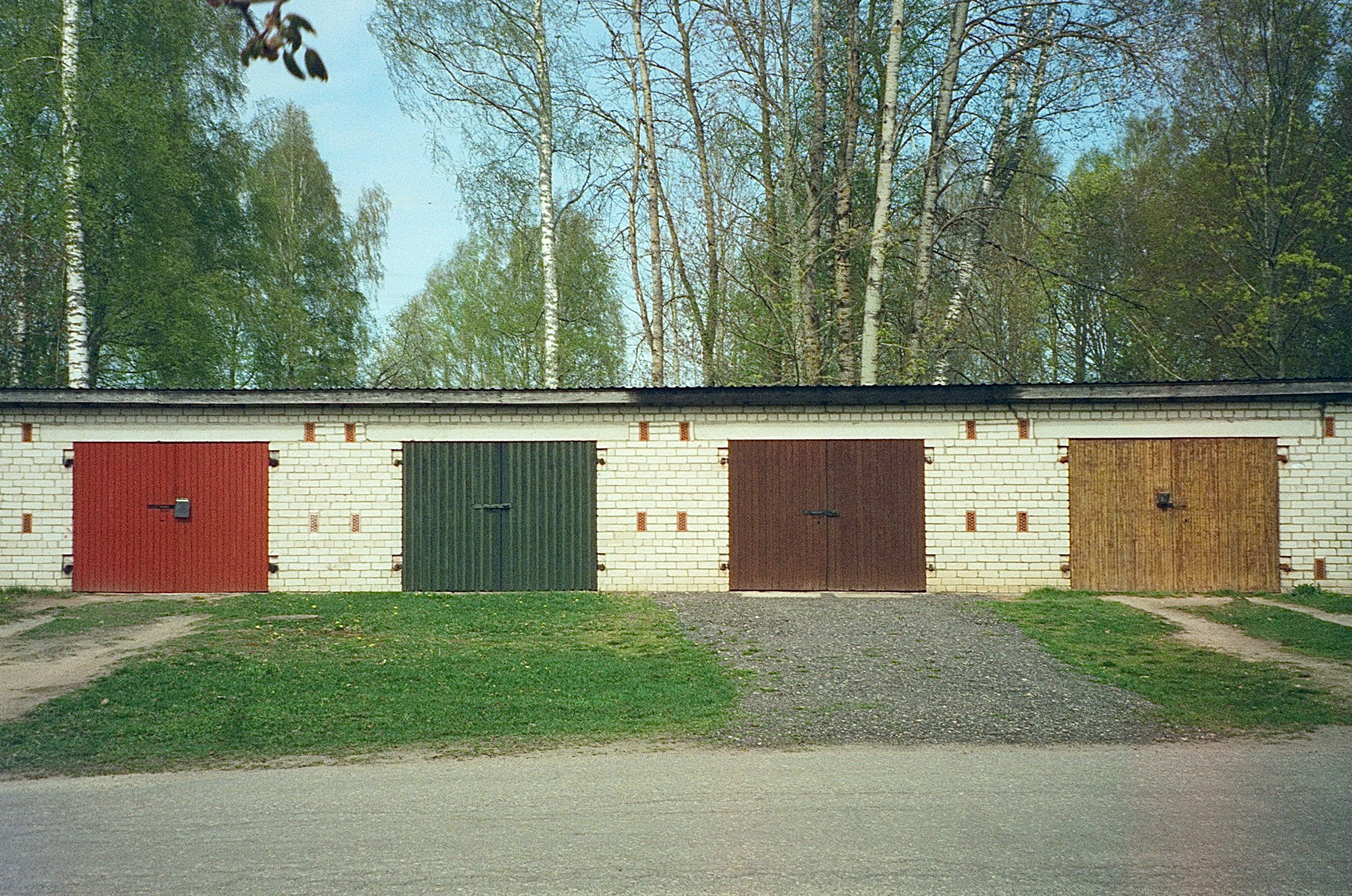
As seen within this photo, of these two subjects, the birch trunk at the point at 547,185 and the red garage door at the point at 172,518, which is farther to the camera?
the birch trunk at the point at 547,185

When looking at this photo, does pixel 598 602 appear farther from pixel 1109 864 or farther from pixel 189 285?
pixel 189 285

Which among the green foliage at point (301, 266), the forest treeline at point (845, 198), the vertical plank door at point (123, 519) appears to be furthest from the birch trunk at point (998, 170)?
the green foliage at point (301, 266)

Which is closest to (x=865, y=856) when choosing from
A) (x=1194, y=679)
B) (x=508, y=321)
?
(x=1194, y=679)

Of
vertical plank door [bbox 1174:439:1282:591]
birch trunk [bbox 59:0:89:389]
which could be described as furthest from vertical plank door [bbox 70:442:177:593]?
vertical plank door [bbox 1174:439:1282:591]

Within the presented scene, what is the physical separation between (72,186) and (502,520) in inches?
521

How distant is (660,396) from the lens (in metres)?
16.0

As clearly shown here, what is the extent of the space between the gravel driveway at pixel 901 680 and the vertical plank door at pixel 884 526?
1.19 m

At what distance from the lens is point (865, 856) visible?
5.24m

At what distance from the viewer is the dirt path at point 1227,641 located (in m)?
10.2

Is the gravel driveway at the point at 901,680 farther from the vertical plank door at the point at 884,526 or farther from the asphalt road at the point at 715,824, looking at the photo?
the vertical plank door at the point at 884,526

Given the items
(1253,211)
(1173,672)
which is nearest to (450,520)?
(1173,672)

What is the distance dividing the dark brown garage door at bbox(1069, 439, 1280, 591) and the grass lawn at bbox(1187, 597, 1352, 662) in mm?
1008

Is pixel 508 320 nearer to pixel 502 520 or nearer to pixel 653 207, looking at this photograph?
pixel 653 207

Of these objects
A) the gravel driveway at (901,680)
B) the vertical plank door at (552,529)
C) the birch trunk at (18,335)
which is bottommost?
the gravel driveway at (901,680)
